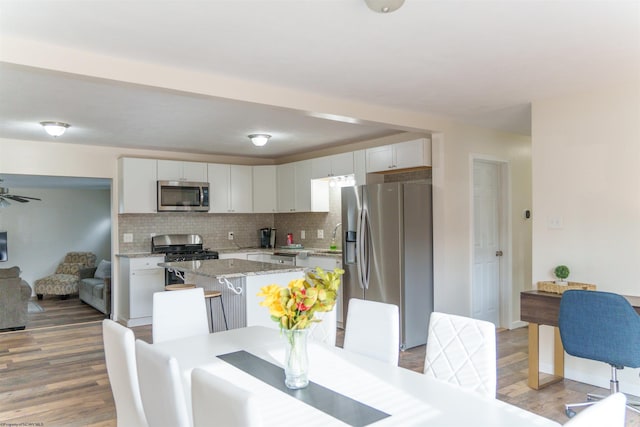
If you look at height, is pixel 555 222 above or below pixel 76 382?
above

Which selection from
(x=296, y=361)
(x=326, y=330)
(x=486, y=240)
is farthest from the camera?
(x=486, y=240)

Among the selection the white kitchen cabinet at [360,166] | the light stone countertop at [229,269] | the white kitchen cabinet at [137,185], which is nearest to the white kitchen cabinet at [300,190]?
the white kitchen cabinet at [360,166]

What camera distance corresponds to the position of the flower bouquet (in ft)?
5.76

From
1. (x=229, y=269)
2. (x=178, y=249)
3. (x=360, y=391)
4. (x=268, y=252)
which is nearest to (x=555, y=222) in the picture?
(x=229, y=269)

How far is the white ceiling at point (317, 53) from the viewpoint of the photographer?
2170mm

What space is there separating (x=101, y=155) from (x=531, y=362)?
554 cm

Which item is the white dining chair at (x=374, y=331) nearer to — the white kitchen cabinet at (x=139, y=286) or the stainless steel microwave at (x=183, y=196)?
the white kitchen cabinet at (x=139, y=286)

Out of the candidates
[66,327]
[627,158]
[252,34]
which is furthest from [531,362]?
[66,327]

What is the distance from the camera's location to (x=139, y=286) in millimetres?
5863

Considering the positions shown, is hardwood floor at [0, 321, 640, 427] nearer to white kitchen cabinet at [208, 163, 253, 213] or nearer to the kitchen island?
the kitchen island

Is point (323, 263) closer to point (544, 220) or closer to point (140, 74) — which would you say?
point (544, 220)

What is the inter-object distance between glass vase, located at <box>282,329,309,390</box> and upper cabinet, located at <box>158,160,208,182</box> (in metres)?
4.93

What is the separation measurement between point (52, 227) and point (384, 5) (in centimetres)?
912

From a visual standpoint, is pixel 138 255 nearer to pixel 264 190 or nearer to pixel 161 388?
pixel 264 190
